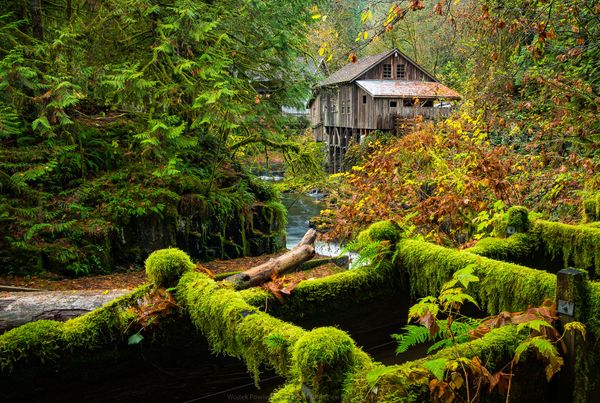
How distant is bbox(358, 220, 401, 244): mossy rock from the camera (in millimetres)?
4657

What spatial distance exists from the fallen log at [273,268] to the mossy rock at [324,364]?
1.80 metres

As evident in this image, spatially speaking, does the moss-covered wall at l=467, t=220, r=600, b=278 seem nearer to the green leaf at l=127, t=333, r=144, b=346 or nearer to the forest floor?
the green leaf at l=127, t=333, r=144, b=346

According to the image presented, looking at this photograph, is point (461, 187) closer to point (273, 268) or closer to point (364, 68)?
point (273, 268)

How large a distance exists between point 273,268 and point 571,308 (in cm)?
332

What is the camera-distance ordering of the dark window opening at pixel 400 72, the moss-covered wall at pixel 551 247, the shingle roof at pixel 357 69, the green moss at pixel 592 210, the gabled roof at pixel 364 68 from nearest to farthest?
the moss-covered wall at pixel 551 247 < the green moss at pixel 592 210 < the gabled roof at pixel 364 68 < the shingle roof at pixel 357 69 < the dark window opening at pixel 400 72

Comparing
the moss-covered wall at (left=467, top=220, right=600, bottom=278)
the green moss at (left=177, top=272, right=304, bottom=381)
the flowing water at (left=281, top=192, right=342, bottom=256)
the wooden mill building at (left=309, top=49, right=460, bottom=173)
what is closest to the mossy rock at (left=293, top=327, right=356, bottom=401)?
the green moss at (left=177, top=272, right=304, bottom=381)

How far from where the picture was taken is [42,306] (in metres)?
5.49

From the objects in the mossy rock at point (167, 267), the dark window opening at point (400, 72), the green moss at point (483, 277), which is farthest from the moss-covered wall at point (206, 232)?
the dark window opening at point (400, 72)

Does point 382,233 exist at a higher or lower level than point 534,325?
higher

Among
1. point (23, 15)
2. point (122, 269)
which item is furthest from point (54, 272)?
point (23, 15)

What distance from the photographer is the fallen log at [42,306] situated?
5.35 meters

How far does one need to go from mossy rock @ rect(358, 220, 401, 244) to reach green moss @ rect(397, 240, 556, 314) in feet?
0.34

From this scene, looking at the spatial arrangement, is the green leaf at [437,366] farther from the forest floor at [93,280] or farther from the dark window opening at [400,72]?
the dark window opening at [400,72]

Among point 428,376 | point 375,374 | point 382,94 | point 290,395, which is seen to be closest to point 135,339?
point 290,395
